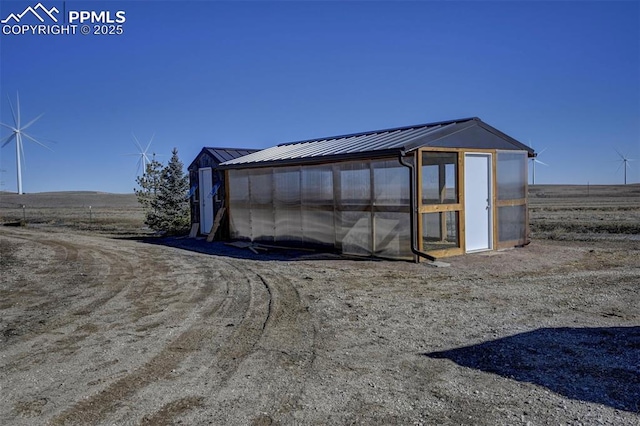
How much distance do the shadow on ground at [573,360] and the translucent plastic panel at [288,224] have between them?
342 inches

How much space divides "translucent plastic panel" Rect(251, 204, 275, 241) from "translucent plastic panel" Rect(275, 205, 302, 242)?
11.8 inches

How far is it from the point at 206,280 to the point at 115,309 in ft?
7.63

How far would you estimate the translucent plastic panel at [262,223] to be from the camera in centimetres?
1512

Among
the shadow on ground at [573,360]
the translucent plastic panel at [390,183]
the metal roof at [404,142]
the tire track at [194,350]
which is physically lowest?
the shadow on ground at [573,360]

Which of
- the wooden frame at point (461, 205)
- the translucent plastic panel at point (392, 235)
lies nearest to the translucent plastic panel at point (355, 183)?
the translucent plastic panel at point (392, 235)

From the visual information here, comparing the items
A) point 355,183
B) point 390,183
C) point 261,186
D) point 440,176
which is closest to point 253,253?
point 261,186

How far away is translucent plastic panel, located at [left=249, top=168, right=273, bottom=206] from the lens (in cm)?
1515

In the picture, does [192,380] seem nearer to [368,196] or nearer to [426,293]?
[426,293]

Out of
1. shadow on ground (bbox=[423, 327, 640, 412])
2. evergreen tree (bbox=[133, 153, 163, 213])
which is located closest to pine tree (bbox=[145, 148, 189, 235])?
evergreen tree (bbox=[133, 153, 163, 213])

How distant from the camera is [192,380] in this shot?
4637 millimetres

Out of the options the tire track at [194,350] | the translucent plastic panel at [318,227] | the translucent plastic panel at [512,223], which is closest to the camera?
the tire track at [194,350]

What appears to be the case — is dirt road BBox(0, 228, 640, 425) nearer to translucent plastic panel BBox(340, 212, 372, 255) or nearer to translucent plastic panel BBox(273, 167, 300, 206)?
translucent plastic panel BBox(340, 212, 372, 255)

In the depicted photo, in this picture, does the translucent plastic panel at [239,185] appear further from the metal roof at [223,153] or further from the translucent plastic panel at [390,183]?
the translucent plastic panel at [390,183]

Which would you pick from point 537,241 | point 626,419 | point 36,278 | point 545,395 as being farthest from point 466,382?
point 537,241
